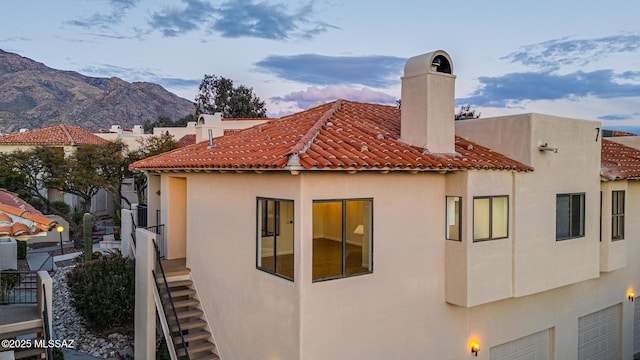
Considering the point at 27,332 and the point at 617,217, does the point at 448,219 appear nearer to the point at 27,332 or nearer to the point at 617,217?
the point at 617,217

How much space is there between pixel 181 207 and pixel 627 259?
16008mm

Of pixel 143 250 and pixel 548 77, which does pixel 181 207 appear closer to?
pixel 143 250

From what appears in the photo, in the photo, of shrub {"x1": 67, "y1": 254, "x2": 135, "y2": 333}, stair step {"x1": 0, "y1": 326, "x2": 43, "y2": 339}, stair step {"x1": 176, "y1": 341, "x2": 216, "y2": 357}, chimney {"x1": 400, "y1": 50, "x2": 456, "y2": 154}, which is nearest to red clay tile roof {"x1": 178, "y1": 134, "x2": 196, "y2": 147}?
shrub {"x1": 67, "y1": 254, "x2": 135, "y2": 333}

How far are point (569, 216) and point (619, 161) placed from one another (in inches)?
183

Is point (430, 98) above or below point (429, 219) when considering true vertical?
above

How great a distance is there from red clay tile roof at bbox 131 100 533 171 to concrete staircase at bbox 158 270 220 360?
3.38 m

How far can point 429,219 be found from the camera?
10.4 m

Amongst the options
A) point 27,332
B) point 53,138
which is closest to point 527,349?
point 27,332

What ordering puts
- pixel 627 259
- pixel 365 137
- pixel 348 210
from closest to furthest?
pixel 348 210
pixel 365 137
pixel 627 259

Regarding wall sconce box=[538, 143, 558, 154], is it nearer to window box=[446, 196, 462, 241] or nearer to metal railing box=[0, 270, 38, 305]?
window box=[446, 196, 462, 241]

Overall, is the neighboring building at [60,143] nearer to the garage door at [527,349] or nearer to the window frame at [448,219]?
the window frame at [448,219]

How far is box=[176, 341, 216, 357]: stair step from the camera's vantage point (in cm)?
1093

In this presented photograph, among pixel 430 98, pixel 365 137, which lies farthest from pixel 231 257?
pixel 430 98

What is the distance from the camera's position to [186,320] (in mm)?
Result: 11727
